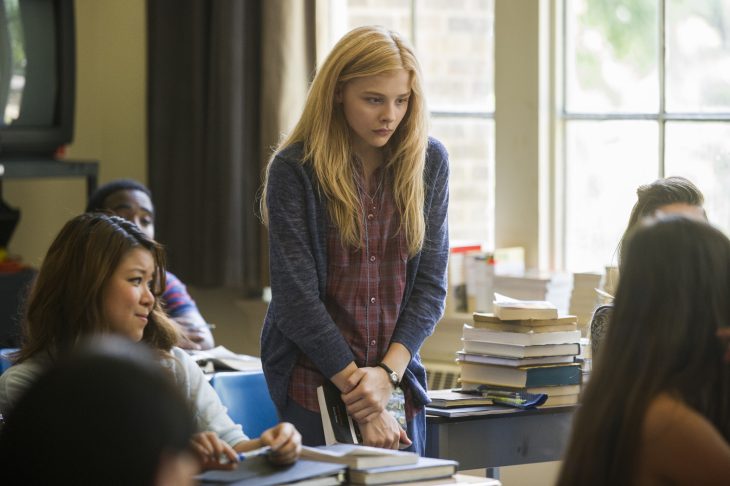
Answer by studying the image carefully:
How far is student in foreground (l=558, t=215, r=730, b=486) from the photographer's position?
150cm

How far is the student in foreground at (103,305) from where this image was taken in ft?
7.32

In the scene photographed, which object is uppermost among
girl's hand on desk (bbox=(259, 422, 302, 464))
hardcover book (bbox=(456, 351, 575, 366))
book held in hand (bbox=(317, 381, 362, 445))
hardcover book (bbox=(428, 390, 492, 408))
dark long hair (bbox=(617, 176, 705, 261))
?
dark long hair (bbox=(617, 176, 705, 261))

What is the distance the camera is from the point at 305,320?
2328mm

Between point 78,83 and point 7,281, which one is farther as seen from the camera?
point 78,83

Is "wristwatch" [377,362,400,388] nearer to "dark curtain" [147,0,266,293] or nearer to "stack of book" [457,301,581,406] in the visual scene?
"stack of book" [457,301,581,406]

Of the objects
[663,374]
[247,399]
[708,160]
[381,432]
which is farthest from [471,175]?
[663,374]

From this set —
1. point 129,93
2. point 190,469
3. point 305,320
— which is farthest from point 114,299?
point 129,93

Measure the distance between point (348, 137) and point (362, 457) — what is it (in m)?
0.84

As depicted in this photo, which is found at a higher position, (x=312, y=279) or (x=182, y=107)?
(x=182, y=107)

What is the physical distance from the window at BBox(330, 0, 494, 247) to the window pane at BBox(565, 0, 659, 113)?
0.31 m

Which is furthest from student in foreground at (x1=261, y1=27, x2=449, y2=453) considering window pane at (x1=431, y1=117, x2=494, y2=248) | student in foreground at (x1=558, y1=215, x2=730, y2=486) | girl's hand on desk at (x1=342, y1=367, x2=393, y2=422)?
window pane at (x1=431, y1=117, x2=494, y2=248)

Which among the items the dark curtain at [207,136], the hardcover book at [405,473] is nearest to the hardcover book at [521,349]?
the hardcover book at [405,473]

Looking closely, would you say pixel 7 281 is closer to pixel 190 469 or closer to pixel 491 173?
pixel 491 173

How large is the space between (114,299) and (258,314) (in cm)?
212
